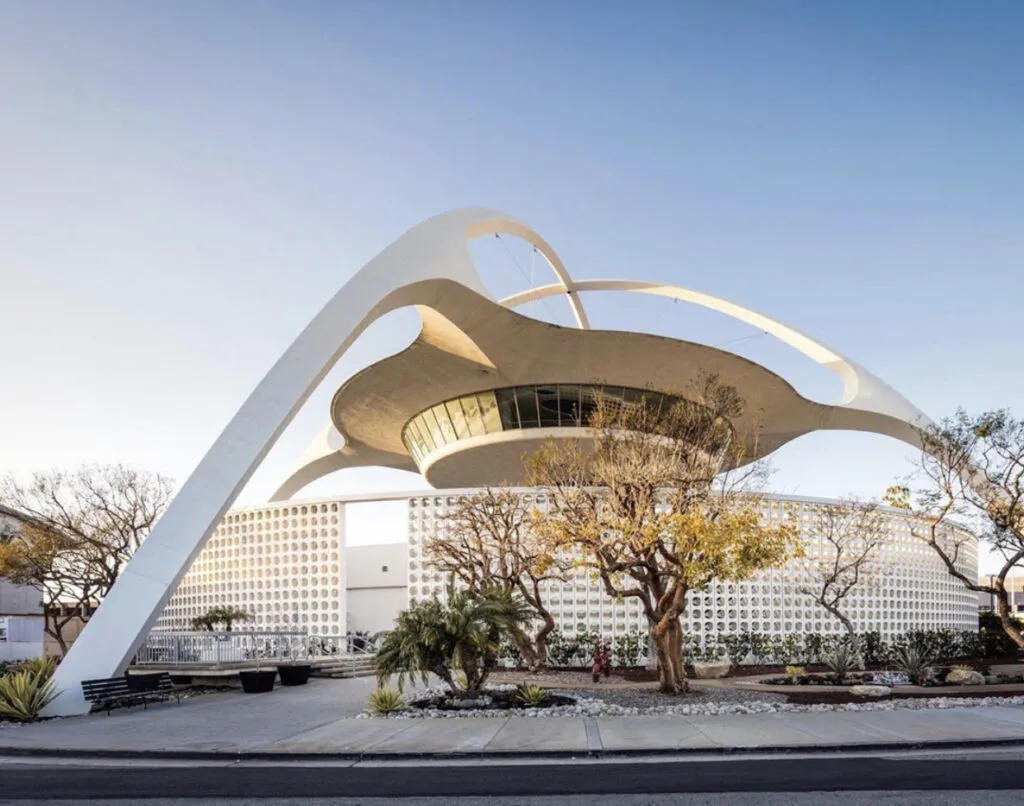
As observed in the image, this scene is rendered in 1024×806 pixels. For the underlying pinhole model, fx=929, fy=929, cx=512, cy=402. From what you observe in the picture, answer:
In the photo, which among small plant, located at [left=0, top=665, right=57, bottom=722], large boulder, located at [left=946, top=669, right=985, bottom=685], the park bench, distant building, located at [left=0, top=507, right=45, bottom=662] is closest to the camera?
small plant, located at [left=0, top=665, right=57, bottom=722]

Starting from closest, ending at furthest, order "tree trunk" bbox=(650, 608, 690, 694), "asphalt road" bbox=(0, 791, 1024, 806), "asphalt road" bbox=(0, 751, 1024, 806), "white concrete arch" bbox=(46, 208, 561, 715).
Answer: "asphalt road" bbox=(0, 791, 1024, 806) → "asphalt road" bbox=(0, 751, 1024, 806) → "tree trunk" bbox=(650, 608, 690, 694) → "white concrete arch" bbox=(46, 208, 561, 715)

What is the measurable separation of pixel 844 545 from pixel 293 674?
15.2 metres

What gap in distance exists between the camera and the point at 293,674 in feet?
73.9

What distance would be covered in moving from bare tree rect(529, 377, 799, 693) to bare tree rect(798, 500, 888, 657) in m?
7.20

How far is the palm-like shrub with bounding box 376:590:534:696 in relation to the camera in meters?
15.1

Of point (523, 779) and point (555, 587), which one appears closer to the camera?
point (523, 779)

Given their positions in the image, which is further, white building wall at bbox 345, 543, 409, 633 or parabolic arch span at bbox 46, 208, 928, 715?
white building wall at bbox 345, 543, 409, 633

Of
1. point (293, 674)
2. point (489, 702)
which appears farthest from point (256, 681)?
point (489, 702)

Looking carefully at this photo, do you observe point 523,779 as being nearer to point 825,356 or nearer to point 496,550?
point 496,550

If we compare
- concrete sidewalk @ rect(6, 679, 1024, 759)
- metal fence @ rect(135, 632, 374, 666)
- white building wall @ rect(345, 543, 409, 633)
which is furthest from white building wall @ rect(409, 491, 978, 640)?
white building wall @ rect(345, 543, 409, 633)

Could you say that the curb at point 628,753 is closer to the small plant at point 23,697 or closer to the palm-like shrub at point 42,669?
the small plant at point 23,697

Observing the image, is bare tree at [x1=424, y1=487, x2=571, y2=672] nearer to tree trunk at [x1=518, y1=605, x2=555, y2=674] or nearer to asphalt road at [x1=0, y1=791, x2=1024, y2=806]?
tree trunk at [x1=518, y1=605, x2=555, y2=674]

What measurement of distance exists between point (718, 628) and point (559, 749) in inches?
634

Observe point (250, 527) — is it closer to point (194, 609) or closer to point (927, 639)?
point (194, 609)
